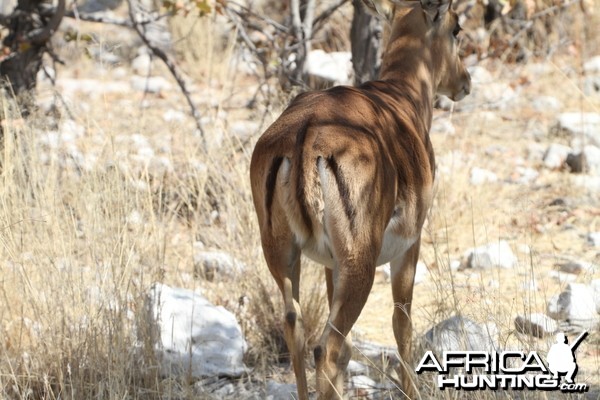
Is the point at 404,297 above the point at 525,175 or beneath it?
beneath

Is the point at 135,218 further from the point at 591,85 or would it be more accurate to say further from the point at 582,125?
the point at 591,85

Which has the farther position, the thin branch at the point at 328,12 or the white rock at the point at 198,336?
the thin branch at the point at 328,12

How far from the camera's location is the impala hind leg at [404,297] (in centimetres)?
434

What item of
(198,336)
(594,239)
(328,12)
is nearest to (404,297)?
(198,336)

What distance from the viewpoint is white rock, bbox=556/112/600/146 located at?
358 inches

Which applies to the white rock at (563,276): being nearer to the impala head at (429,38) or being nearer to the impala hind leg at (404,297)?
the impala head at (429,38)

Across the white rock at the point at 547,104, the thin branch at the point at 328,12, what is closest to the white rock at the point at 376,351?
the thin branch at the point at 328,12

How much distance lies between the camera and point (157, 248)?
4816mm

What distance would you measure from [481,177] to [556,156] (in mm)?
884

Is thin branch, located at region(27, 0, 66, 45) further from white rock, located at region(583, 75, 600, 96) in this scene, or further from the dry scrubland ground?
white rock, located at region(583, 75, 600, 96)

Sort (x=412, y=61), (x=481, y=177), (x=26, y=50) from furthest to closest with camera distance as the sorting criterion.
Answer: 1. (x=481, y=177)
2. (x=26, y=50)
3. (x=412, y=61)

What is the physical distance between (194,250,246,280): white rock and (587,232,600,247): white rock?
2.58 m

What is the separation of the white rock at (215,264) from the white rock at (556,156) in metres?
3.74

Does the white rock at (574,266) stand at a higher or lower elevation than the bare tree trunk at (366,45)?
lower
